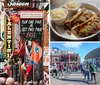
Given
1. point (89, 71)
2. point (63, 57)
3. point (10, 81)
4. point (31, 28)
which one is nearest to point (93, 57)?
point (89, 71)

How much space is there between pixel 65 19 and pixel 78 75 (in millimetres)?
468

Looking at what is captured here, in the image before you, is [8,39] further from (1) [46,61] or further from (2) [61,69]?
(2) [61,69]

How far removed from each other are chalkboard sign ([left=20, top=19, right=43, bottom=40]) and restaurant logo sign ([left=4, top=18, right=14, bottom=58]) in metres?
0.10

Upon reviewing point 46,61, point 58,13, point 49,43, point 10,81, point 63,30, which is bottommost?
point 10,81

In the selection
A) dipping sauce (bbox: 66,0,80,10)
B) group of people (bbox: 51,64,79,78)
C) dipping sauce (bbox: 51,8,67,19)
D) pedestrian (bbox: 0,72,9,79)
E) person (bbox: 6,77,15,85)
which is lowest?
person (bbox: 6,77,15,85)

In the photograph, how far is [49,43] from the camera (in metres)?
2.24

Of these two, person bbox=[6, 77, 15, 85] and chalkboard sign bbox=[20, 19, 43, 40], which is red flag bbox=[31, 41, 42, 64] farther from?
person bbox=[6, 77, 15, 85]

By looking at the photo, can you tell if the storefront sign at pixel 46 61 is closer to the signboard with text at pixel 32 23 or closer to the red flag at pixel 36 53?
the red flag at pixel 36 53

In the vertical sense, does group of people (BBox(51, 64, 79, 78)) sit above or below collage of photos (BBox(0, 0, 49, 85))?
below

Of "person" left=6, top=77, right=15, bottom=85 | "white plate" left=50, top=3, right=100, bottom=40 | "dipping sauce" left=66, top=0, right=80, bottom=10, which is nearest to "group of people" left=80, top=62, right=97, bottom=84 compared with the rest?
"white plate" left=50, top=3, right=100, bottom=40

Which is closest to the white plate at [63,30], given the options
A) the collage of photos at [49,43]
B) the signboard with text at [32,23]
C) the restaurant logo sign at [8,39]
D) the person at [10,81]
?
the collage of photos at [49,43]

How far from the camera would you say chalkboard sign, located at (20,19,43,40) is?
2.25 meters

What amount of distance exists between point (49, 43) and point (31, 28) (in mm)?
195

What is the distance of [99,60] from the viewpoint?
87.4 inches
